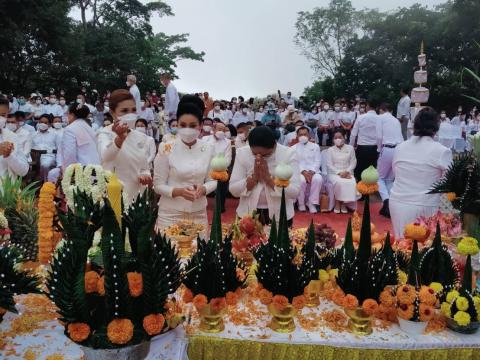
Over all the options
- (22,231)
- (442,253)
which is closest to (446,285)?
(442,253)

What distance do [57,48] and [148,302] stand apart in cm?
2057

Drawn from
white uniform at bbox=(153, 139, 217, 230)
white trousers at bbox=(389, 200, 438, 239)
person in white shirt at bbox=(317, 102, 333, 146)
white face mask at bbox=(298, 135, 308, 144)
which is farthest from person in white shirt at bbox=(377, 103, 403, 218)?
person in white shirt at bbox=(317, 102, 333, 146)

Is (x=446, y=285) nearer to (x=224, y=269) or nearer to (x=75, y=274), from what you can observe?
(x=224, y=269)

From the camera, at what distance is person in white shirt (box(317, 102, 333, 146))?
15.9 m

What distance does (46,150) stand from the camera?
8.80 metres

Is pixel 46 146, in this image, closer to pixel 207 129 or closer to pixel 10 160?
pixel 207 129

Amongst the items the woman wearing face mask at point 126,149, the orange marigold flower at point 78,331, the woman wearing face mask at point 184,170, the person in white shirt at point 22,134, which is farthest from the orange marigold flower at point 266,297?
the person in white shirt at point 22,134

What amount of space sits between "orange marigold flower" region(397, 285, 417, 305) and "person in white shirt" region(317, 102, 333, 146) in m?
14.2

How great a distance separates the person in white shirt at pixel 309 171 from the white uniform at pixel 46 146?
452 centimetres

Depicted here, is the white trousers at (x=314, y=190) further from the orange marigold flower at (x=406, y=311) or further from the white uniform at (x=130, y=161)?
the orange marigold flower at (x=406, y=311)

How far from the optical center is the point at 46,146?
8.82m

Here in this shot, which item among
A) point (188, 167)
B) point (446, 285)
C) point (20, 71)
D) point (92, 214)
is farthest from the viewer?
point (20, 71)

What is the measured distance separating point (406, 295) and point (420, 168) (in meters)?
2.05

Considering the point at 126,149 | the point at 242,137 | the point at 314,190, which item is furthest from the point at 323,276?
the point at 242,137
